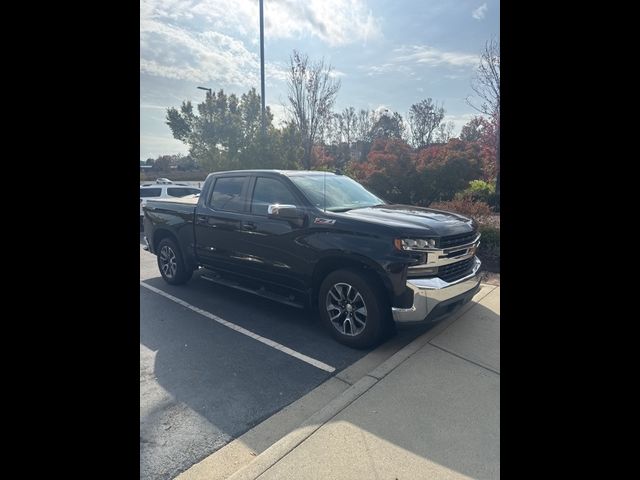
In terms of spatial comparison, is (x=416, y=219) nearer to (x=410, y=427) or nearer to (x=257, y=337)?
(x=410, y=427)

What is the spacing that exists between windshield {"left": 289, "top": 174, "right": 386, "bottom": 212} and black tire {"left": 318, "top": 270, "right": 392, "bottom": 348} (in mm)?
664

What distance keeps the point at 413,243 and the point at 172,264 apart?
2.90 m

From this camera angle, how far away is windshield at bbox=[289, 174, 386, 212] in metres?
1.72

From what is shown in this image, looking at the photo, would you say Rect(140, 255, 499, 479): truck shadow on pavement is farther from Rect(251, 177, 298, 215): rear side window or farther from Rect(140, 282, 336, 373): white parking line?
Rect(251, 177, 298, 215): rear side window

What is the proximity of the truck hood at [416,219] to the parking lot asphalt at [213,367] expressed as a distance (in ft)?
3.83

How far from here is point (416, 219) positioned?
177 centimetres

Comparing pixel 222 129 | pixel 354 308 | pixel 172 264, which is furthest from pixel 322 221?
pixel 172 264

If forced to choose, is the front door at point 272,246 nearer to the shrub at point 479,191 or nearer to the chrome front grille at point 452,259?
the chrome front grille at point 452,259
